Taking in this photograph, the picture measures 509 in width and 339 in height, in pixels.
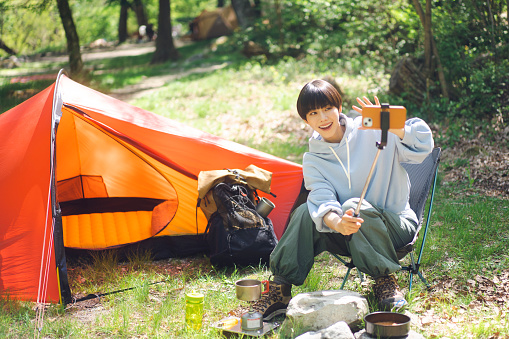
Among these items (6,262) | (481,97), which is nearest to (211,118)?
(481,97)

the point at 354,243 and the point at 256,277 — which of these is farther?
the point at 256,277

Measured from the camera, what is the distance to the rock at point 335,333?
2.18m

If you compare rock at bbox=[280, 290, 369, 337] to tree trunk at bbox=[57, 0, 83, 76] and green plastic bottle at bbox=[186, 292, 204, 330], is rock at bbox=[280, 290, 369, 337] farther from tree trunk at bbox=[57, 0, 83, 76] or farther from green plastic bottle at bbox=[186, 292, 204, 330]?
tree trunk at bbox=[57, 0, 83, 76]

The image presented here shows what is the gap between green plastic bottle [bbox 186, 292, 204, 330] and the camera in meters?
2.66

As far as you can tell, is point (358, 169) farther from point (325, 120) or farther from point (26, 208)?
point (26, 208)

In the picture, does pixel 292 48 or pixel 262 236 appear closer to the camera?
pixel 262 236

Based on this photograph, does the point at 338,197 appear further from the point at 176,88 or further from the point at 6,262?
the point at 176,88

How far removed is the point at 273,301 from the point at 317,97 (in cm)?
105

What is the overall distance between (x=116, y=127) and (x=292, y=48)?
9.31 m

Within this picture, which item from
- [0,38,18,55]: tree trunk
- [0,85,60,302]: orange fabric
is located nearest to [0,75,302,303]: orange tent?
[0,85,60,302]: orange fabric

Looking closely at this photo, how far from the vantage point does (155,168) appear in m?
4.10

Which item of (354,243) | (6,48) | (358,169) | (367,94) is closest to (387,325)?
(354,243)

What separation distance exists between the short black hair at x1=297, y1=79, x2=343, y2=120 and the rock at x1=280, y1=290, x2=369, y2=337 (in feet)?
3.07

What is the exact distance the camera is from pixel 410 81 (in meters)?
6.82
